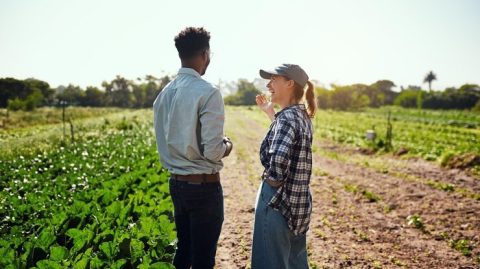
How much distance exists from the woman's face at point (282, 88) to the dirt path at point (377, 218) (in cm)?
268

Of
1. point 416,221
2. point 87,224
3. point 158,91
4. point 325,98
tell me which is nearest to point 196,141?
point 87,224

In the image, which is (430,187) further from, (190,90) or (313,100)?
(190,90)

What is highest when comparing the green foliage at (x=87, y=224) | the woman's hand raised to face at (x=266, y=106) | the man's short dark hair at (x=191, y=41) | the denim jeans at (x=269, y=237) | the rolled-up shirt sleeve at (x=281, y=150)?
the man's short dark hair at (x=191, y=41)

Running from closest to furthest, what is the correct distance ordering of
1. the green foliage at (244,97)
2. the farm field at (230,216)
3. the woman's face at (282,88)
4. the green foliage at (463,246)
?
the woman's face at (282,88) → the farm field at (230,216) → the green foliage at (463,246) → the green foliage at (244,97)

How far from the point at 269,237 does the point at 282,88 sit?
3.50ft

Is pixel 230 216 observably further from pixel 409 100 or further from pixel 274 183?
pixel 409 100

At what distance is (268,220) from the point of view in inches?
99.4

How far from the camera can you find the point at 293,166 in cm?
250

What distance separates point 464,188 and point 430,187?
0.74m

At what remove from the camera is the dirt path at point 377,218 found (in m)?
4.77

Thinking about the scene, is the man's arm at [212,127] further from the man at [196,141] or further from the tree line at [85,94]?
the tree line at [85,94]

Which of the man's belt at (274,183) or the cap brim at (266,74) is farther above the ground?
the cap brim at (266,74)

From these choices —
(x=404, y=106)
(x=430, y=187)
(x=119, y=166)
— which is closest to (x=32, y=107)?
(x=119, y=166)

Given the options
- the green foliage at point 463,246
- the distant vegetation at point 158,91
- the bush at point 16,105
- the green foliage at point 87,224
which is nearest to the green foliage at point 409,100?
the distant vegetation at point 158,91
